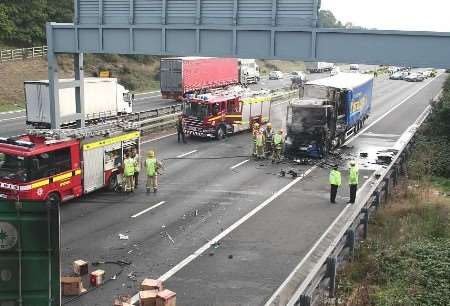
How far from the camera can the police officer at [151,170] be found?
1938 centimetres

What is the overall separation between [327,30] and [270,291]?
1122 centimetres

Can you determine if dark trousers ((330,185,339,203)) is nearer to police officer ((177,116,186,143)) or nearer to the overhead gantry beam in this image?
the overhead gantry beam

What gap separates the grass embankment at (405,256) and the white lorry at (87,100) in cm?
1676

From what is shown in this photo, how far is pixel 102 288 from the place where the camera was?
12109 millimetres

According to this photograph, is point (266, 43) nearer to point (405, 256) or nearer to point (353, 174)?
point (353, 174)

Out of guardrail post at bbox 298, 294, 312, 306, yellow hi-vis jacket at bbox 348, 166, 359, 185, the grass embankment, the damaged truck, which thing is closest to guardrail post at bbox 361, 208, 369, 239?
the grass embankment

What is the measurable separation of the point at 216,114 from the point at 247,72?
121ft

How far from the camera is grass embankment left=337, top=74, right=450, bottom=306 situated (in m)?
10.5

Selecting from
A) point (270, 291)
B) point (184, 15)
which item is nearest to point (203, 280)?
point (270, 291)

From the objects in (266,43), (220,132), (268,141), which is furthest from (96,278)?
(220,132)

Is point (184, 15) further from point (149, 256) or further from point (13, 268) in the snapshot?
point (13, 268)

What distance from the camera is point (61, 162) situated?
55.5 feet

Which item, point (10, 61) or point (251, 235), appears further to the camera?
point (10, 61)

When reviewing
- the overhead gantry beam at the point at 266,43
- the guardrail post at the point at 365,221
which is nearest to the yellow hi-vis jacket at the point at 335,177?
the overhead gantry beam at the point at 266,43
